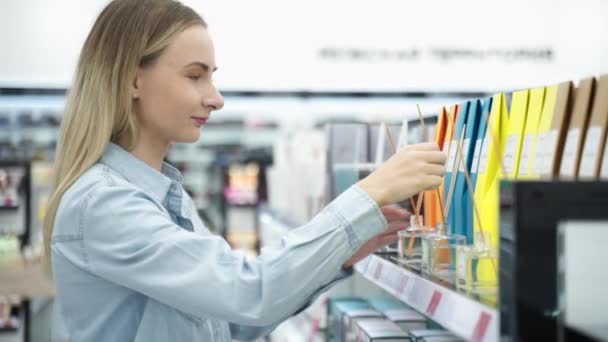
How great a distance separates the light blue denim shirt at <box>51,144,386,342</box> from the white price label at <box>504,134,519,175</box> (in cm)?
26

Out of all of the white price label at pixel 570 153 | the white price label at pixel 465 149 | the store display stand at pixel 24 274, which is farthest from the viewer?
the store display stand at pixel 24 274

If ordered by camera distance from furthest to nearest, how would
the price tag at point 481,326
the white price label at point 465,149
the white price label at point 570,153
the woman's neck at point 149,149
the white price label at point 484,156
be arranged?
the woman's neck at point 149,149 → the white price label at point 465,149 → the white price label at point 484,156 → the white price label at point 570,153 → the price tag at point 481,326

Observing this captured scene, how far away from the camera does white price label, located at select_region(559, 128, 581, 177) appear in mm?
1140

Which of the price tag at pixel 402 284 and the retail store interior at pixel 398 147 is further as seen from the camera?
the price tag at pixel 402 284

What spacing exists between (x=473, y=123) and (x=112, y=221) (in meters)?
0.71

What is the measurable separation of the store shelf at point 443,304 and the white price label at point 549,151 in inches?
10.0

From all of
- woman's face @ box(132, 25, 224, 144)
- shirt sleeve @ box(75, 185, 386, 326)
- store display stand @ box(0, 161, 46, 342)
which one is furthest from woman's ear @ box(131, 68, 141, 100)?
store display stand @ box(0, 161, 46, 342)

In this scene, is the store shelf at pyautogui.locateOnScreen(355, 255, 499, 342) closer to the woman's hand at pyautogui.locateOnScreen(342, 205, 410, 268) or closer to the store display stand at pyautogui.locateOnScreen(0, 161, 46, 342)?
the woman's hand at pyautogui.locateOnScreen(342, 205, 410, 268)

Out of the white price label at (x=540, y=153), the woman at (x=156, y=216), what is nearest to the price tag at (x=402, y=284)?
the woman at (x=156, y=216)

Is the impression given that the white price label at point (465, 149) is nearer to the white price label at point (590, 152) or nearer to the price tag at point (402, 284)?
the price tag at point (402, 284)

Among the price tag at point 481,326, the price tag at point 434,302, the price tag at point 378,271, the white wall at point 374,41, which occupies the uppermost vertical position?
the white wall at point 374,41

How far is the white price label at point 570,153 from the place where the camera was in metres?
1.14

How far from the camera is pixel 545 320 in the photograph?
34.0 inches

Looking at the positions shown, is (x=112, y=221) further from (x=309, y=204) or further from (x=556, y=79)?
(x=556, y=79)
